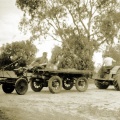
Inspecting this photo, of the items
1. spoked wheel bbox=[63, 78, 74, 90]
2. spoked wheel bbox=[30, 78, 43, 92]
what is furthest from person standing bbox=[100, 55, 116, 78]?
spoked wheel bbox=[30, 78, 43, 92]

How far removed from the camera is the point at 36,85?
14.9 metres

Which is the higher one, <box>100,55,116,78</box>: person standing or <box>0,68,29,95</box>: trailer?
<box>100,55,116,78</box>: person standing

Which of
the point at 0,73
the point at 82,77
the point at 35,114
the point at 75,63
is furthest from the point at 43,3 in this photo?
the point at 35,114

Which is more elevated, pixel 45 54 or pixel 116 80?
pixel 45 54

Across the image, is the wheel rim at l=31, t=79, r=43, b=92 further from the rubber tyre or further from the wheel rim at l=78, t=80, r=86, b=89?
the wheel rim at l=78, t=80, r=86, b=89

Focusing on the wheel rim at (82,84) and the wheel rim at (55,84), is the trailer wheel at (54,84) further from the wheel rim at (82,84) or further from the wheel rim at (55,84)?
the wheel rim at (82,84)

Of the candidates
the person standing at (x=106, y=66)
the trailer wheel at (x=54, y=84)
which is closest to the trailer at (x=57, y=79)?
the trailer wheel at (x=54, y=84)

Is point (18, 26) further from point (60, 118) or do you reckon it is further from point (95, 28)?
point (60, 118)

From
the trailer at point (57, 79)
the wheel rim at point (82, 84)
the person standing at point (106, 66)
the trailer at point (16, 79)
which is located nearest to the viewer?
the trailer at point (16, 79)

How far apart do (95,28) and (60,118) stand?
2091 centimetres

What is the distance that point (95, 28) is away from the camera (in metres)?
27.7

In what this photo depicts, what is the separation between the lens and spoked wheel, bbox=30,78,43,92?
48.1 feet

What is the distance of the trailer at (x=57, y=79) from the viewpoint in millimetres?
13789

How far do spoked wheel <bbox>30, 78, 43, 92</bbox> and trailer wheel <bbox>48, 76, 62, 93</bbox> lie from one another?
0.95 metres
